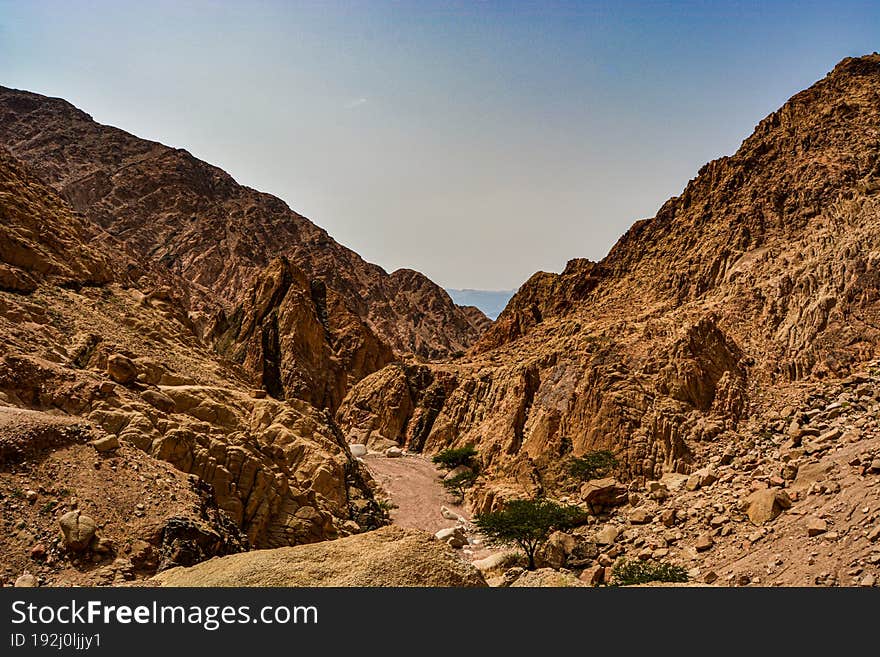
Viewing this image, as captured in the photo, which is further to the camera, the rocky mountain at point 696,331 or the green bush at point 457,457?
the green bush at point 457,457

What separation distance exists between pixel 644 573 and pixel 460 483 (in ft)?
75.0

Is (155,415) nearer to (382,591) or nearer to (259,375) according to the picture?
(382,591)

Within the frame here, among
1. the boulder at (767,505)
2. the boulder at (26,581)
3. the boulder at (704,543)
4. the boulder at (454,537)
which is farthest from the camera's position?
the boulder at (454,537)

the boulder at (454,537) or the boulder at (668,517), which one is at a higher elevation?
the boulder at (668,517)

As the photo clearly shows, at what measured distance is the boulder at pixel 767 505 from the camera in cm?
1489

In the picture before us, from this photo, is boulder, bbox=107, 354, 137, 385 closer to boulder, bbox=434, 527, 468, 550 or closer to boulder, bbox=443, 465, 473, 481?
boulder, bbox=434, 527, 468, 550

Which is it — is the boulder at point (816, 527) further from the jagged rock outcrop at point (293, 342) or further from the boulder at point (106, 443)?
the jagged rock outcrop at point (293, 342)

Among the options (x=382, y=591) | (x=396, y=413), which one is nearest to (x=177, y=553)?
(x=382, y=591)

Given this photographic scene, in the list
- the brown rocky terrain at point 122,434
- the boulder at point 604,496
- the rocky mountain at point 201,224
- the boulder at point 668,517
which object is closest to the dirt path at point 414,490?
the boulder at point 604,496

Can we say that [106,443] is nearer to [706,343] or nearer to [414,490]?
[414,490]

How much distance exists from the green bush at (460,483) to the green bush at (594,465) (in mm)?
10788

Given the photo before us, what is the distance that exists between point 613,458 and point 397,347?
82.7 m

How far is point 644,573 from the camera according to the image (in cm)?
1491

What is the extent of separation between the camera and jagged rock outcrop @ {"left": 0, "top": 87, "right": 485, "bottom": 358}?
374 ft
